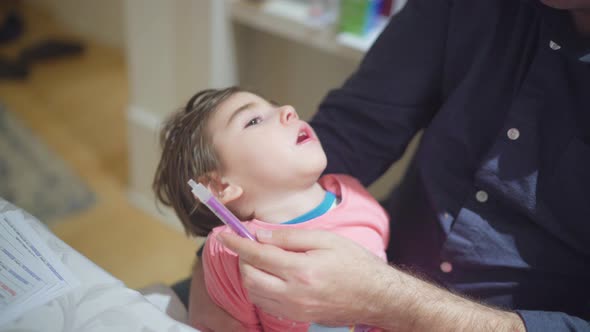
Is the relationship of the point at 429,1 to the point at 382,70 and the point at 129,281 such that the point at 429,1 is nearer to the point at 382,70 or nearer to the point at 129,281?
the point at 382,70

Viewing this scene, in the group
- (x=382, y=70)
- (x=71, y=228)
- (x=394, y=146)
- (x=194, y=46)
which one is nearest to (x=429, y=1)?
(x=382, y=70)

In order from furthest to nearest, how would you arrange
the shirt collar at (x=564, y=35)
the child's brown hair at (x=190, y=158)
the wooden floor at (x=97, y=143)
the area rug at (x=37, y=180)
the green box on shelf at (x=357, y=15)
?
the area rug at (x=37, y=180) → the wooden floor at (x=97, y=143) → the green box on shelf at (x=357, y=15) → the child's brown hair at (x=190, y=158) → the shirt collar at (x=564, y=35)

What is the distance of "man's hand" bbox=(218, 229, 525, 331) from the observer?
70 centimetres

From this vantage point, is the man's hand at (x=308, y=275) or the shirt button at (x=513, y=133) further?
the shirt button at (x=513, y=133)

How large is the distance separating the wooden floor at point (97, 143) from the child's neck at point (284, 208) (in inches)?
37.4

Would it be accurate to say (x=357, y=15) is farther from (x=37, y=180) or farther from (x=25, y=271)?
(x=37, y=180)

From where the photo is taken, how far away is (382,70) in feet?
3.16

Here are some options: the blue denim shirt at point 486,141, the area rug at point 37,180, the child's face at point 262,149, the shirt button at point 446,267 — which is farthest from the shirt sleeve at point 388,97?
the area rug at point 37,180

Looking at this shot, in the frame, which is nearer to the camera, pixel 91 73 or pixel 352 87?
pixel 352 87

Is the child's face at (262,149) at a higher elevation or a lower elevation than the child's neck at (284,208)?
higher

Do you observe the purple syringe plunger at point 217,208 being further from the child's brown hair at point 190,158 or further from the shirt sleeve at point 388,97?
the shirt sleeve at point 388,97

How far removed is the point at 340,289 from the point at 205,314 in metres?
0.26

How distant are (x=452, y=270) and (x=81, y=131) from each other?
186 centimetres

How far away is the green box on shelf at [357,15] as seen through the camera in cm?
132
